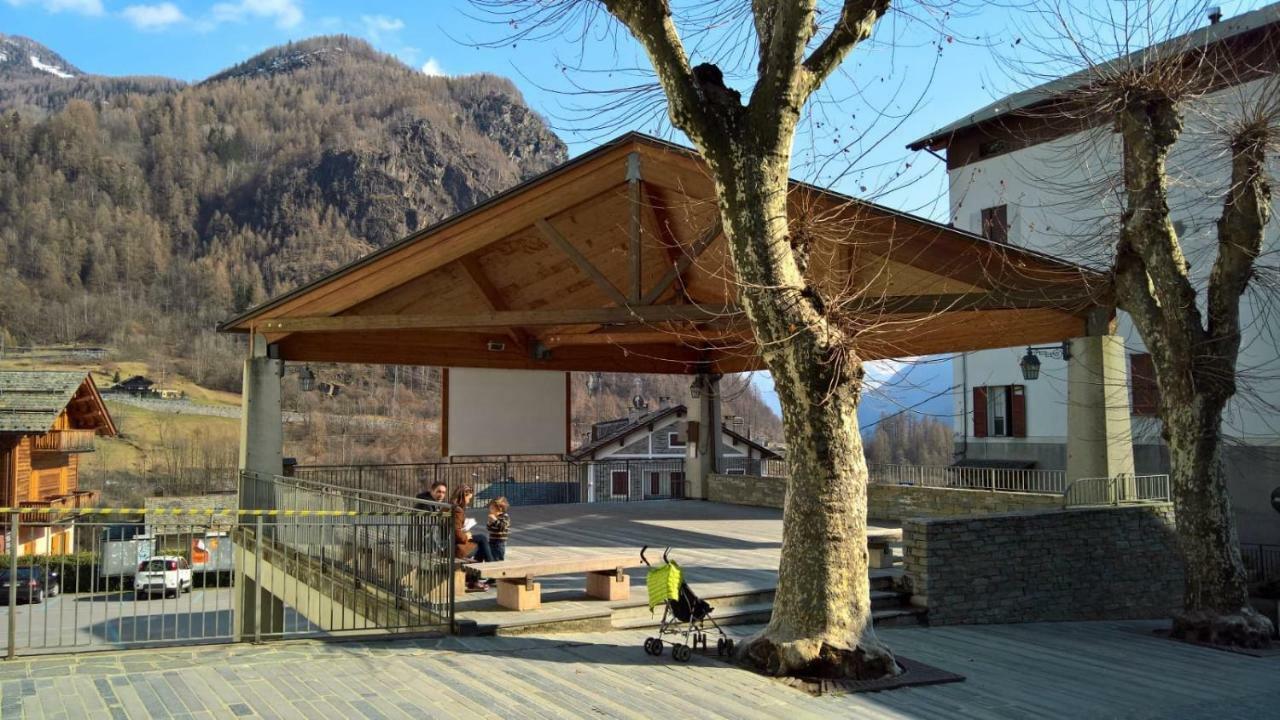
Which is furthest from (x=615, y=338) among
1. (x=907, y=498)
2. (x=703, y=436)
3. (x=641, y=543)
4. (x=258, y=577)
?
(x=258, y=577)

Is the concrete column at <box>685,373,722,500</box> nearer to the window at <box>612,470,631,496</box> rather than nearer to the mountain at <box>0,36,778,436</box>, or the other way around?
the window at <box>612,470,631,496</box>

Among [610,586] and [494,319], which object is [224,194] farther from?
[610,586]

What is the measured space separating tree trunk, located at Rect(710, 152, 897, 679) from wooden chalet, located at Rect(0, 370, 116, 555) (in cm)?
3032

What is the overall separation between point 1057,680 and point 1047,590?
3659 millimetres

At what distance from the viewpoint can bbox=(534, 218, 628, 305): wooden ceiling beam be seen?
39.7ft

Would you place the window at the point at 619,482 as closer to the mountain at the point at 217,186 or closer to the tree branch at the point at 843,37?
the tree branch at the point at 843,37

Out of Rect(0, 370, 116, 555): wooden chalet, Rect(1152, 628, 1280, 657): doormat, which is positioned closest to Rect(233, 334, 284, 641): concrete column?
Rect(1152, 628, 1280, 657): doormat

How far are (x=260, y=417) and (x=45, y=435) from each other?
2695cm

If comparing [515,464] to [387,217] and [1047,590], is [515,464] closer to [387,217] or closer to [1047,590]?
[1047,590]

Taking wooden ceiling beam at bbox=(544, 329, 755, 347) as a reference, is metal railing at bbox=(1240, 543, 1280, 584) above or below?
below

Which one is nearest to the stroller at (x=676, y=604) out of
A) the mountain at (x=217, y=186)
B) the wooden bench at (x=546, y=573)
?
the wooden bench at (x=546, y=573)

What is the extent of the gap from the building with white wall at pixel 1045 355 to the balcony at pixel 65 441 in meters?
31.4

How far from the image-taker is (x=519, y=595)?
8.19 meters

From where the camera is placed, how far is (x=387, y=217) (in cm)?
13612
